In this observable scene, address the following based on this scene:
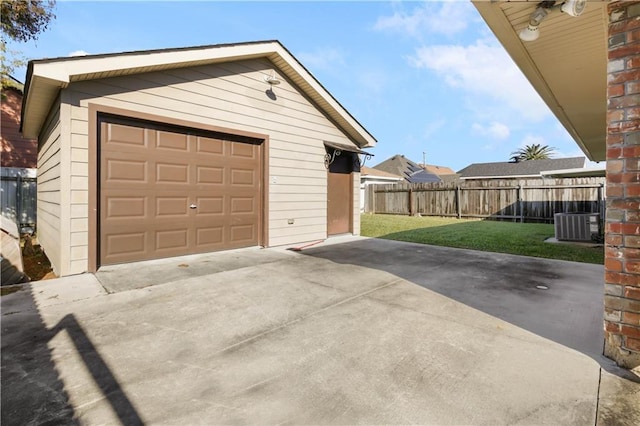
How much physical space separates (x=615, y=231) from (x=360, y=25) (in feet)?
31.8

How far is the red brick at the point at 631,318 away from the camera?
6.91ft

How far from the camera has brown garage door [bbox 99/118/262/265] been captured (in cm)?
511

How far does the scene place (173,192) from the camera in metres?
5.75

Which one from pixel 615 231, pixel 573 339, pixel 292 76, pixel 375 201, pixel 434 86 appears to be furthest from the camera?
pixel 375 201

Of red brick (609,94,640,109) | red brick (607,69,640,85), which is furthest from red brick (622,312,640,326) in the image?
red brick (607,69,640,85)

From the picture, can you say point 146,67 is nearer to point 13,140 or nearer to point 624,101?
point 624,101

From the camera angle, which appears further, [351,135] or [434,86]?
[434,86]

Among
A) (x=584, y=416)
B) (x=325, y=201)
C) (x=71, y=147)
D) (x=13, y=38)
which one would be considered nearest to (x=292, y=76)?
(x=325, y=201)

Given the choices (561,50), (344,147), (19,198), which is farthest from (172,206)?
(19,198)

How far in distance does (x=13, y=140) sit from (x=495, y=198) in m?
20.4

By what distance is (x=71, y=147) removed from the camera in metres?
4.61

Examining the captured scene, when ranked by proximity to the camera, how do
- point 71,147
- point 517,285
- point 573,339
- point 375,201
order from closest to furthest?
point 573,339, point 517,285, point 71,147, point 375,201

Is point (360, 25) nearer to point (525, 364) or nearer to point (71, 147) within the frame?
point (71, 147)

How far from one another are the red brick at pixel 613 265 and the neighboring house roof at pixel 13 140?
52.7 feet
